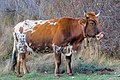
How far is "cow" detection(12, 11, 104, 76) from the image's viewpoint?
10258 millimetres

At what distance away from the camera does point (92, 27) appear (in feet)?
33.4

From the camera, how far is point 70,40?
1036 centimetres

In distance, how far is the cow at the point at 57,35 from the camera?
33.7 ft

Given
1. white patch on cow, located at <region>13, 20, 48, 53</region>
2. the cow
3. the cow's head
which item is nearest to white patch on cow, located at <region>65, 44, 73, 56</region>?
the cow

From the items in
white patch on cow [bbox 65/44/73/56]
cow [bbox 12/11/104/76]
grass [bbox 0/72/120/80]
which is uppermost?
→ cow [bbox 12/11/104/76]

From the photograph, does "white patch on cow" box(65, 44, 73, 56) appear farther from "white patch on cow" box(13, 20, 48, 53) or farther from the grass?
"white patch on cow" box(13, 20, 48, 53)

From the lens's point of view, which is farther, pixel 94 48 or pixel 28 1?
pixel 28 1

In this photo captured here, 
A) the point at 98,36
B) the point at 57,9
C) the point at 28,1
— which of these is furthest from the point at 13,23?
the point at 98,36

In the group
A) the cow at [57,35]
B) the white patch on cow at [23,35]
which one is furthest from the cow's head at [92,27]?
the white patch on cow at [23,35]

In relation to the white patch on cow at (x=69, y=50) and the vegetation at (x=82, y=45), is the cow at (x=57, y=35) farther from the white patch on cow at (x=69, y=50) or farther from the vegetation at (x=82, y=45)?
the vegetation at (x=82, y=45)

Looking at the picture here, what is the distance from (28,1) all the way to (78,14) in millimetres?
3295

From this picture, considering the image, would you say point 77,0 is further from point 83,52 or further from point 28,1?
point 28,1

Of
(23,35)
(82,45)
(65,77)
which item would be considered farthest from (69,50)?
(82,45)

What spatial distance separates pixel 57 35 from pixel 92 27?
101 cm
